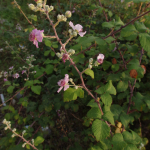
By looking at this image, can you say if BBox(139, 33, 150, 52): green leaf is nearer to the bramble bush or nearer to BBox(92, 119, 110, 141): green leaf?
the bramble bush

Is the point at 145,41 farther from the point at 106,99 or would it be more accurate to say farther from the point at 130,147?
the point at 130,147

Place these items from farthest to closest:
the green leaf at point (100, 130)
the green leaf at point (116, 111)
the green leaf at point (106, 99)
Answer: the green leaf at point (116, 111) → the green leaf at point (106, 99) → the green leaf at point (100, 130)

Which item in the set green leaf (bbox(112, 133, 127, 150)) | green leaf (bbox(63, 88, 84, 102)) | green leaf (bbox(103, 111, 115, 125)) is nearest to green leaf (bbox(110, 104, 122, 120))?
green leaf (bbox(112, 133, 127, 150))

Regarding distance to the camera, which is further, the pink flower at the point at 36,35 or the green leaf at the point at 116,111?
the green leaf at the point at 116,111

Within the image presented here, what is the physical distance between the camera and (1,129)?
9.09ft

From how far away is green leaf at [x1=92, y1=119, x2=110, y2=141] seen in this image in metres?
1.11

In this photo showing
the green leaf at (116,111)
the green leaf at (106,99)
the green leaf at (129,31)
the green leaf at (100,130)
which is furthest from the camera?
the green leaf at (116,111)

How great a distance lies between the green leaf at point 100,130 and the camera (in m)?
1.11

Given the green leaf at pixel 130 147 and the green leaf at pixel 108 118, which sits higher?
the green leaf at pixel 108 118

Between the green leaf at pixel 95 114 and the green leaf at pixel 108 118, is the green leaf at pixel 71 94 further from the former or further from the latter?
the green leaf at pixel 108 118

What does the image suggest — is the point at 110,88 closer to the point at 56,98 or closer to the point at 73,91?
the point at 73,91

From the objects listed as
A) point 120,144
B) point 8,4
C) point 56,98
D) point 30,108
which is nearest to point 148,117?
point 120,144

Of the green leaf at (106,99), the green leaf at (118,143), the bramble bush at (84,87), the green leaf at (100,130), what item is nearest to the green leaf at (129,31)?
the bramble bush at (84,87)

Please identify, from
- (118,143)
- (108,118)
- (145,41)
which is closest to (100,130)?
(108,118)
